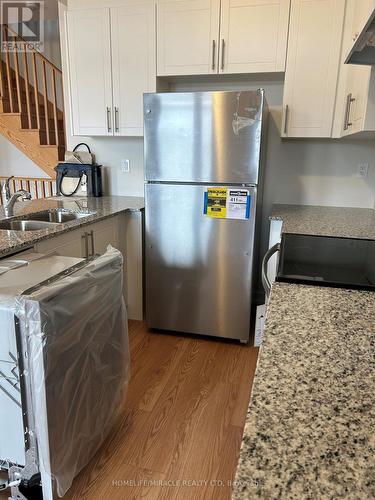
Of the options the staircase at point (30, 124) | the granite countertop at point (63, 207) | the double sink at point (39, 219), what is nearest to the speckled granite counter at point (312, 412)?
the granite countertop at point (63, 207)

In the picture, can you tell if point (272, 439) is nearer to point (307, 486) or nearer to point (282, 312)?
point (307, 486)

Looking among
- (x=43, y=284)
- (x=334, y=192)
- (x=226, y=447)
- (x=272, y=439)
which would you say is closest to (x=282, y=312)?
(x=272, y=439)

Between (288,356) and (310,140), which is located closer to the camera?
(288,356)

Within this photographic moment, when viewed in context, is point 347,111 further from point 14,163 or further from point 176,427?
point 14,163

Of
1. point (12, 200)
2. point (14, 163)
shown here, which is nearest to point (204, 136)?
point (12, 200)

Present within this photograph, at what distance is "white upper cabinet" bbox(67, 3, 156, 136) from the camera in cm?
260

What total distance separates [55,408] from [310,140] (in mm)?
2447

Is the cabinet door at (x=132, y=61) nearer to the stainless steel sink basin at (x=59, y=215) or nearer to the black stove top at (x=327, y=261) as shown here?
the stainless steel sink basin at (x=59, y=215)

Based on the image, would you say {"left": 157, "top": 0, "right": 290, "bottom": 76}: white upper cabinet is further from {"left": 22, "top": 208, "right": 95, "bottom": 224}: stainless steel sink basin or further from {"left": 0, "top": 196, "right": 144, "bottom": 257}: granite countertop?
{"left": 22, "top": 208, "right": 95, "bottom": 224}: stainless steel sink basin

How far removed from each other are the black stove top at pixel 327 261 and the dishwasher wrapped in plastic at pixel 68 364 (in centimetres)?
70

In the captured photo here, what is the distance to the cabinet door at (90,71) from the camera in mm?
2664

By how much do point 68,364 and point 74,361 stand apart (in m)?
0.03

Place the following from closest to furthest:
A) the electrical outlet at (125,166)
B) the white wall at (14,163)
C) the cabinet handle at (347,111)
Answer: the cabinet handle at (347,111), the electrical outlet at (125,166), the white wall at (14,163)

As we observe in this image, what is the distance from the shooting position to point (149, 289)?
8.68 feet
